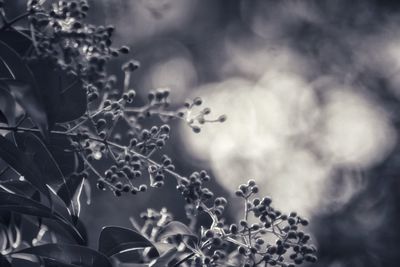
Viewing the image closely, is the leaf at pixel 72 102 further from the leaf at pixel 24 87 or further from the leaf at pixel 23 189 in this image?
the leaf at pixel 23 189

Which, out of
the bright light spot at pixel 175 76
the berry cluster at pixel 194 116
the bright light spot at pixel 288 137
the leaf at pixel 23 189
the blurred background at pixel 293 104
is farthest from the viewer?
the bright light spot at pixel 175 76

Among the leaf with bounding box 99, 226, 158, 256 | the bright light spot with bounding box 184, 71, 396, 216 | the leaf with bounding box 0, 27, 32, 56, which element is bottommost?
the leaf with bounding box 99, 226, 158, 256

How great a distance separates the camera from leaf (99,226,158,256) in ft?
5.75

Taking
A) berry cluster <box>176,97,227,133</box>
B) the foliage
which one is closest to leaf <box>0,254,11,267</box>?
the foliage

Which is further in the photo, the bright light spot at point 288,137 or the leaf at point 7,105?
the bright light spot at point 288,137

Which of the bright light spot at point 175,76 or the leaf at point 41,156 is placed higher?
the bright light spot at point 175,76

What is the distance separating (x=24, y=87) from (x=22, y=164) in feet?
0.75

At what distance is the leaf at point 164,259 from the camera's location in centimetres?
160

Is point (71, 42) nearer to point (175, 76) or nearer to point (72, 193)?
point (72, 193)

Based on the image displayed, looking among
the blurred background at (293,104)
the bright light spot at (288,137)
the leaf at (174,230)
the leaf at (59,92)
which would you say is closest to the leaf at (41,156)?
the leaf at (59,92)

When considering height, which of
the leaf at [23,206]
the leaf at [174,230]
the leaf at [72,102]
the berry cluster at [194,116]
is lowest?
the leaf at [23,206]

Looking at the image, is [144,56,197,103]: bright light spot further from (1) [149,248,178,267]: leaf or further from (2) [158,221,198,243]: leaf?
(1) [149,248,178,267]: leaf

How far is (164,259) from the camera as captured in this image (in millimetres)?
1624

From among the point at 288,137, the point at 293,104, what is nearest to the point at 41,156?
the point at 288,137
